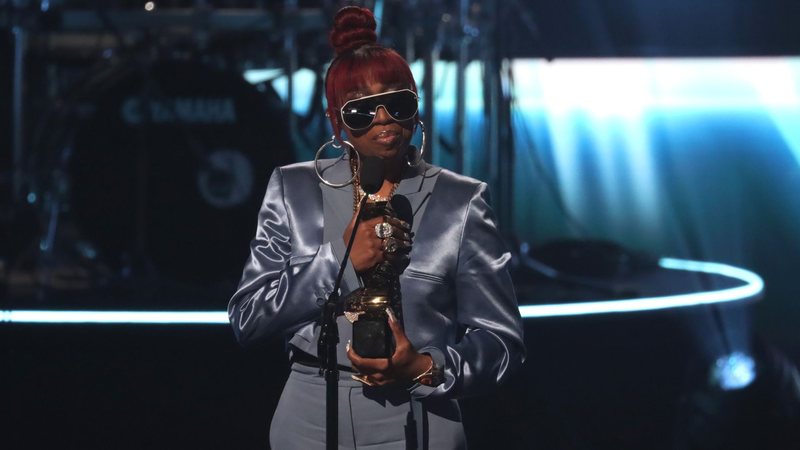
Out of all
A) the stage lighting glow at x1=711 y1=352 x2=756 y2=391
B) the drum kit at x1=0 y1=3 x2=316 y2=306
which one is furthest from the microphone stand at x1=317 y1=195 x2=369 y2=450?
the drum kit at x1=0 y1=3 x2=316 y2=306

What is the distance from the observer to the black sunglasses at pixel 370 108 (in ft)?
5.34

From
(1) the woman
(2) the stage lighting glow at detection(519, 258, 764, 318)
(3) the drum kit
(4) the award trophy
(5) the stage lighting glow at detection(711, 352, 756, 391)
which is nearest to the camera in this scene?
(4) the award trophy

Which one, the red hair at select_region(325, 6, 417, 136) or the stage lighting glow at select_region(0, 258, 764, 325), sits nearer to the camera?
the red hair at select_region(325, 6, 417, 136)

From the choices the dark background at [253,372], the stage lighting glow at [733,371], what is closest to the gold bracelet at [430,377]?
the dark background at [253,372]

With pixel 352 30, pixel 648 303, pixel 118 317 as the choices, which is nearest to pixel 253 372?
pixel 118 317

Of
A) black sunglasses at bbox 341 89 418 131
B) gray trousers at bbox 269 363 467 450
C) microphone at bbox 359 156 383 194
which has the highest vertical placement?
black sunglasses at bbox 341 89 418 131

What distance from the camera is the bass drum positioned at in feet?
15.9

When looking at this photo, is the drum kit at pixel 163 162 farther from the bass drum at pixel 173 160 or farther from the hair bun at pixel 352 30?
the hair bun at pixel 352 30

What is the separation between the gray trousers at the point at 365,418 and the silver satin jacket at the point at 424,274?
55 mm

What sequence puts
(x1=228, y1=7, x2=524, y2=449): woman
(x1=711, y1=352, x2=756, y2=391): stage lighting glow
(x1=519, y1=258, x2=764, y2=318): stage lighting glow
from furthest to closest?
(x1=711, y1=352, x2=756, y2=391): stage lighting glow < (x1=519, y1=258, x2=764, y2=318): stage lighting glow < (x1=228, y1=7, x2=524, y2=449): woman

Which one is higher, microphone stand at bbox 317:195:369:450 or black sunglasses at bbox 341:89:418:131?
black sunglasses at bbox 341:89:418:131

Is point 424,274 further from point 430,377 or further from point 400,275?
point 430,377

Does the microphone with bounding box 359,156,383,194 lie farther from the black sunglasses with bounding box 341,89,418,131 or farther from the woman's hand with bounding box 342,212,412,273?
the black sunglasses with bounding box 341,89,418,131

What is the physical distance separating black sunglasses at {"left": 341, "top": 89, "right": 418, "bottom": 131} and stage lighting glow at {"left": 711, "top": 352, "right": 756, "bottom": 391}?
8.57 feet
